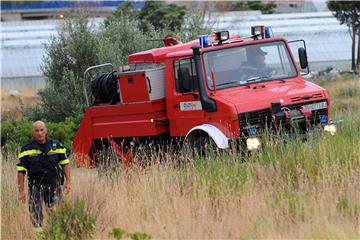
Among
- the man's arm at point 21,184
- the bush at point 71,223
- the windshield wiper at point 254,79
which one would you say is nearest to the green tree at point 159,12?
the windshield wiper at point 254,79

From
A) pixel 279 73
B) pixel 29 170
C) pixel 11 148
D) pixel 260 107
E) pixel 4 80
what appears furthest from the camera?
pixel 4 80

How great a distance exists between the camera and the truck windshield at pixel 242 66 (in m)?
12.8

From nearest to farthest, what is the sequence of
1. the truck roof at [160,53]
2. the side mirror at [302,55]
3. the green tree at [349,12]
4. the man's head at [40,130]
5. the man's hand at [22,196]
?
the man's head at [40,130] → the man's hand at [22,196] → the side mirror at [302,55] → the truck roof at [160,53] → the green tree at [349,12]

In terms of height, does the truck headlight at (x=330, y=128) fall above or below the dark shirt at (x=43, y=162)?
below

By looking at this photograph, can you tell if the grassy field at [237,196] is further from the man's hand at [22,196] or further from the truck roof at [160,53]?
the truck roof at [160,53]

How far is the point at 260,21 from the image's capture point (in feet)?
156

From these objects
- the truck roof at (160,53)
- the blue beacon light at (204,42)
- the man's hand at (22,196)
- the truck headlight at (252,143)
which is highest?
the blue beacon light at (204,42)

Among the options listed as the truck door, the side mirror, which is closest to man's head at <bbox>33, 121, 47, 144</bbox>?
the truck door

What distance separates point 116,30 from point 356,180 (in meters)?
16.3

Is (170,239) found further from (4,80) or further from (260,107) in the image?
(4,80)

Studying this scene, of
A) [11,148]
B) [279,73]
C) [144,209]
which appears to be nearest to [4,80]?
[11,148]

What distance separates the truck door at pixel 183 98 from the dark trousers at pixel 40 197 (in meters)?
3.46

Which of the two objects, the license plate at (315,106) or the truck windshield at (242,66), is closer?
the license plate at (315,106)

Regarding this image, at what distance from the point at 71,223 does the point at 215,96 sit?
4077mm
